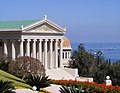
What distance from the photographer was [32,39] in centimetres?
6359

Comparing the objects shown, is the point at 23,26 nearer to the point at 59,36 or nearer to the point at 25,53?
the point at 25,53

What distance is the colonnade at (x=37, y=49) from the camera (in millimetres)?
63031

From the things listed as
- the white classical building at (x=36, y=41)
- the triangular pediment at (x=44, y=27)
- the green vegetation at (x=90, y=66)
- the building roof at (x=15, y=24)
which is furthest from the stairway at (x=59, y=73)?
the building roof at (x=15, y=24)

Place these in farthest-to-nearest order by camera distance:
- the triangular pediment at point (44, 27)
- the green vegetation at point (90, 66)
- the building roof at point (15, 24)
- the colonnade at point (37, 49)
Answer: the green vegetation at point (90, 66) < the colonnade at point (37, 49) < the building roof at point (15, 24) < the triangular pediment at point (44, 27)

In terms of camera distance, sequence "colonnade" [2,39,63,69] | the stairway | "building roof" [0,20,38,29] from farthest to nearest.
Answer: "colonnade" [2,39,63,69] < "building roof" [0,20,38,29] < the stairway

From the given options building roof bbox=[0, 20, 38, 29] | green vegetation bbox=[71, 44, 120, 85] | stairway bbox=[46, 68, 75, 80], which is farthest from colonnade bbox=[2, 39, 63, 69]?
Result: green vegetation bbox=[71, 44, 120, 85]

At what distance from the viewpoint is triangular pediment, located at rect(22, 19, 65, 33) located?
62300 millimetres

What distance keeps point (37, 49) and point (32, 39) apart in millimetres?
3781

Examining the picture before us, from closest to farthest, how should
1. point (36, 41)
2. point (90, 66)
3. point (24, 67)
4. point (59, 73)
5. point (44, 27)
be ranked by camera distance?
1. point (24, 67)
2. point (59, 73)
3. point (36, 41)
4. point (44, 27)
5. point (90, 66)

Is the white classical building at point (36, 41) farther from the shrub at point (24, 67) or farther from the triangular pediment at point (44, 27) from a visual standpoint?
the shrub at point (24, 67)

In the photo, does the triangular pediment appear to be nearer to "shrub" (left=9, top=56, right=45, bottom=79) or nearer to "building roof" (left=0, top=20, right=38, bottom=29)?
"building roof" (left=0, top=20, right=38, bottom=29)

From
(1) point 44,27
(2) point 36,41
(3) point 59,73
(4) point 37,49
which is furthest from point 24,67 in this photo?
(4) point 37,49

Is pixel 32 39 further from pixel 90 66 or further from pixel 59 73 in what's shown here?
pixel 90 66

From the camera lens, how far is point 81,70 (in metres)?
72.4
